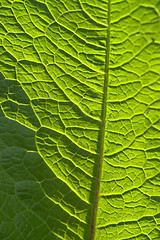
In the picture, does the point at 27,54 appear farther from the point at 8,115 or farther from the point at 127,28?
the point at 127,28

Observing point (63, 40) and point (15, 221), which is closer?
point (63, 40)

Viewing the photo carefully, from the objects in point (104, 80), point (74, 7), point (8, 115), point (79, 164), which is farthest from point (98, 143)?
point (74, 7)

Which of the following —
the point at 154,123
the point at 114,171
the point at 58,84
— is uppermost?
the point at 58,84

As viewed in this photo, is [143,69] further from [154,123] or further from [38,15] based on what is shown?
[38,15]

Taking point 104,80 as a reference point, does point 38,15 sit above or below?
above

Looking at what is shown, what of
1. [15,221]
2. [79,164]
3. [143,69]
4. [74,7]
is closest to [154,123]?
[143,69]

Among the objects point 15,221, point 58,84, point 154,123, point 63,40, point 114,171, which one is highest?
point 63,40
